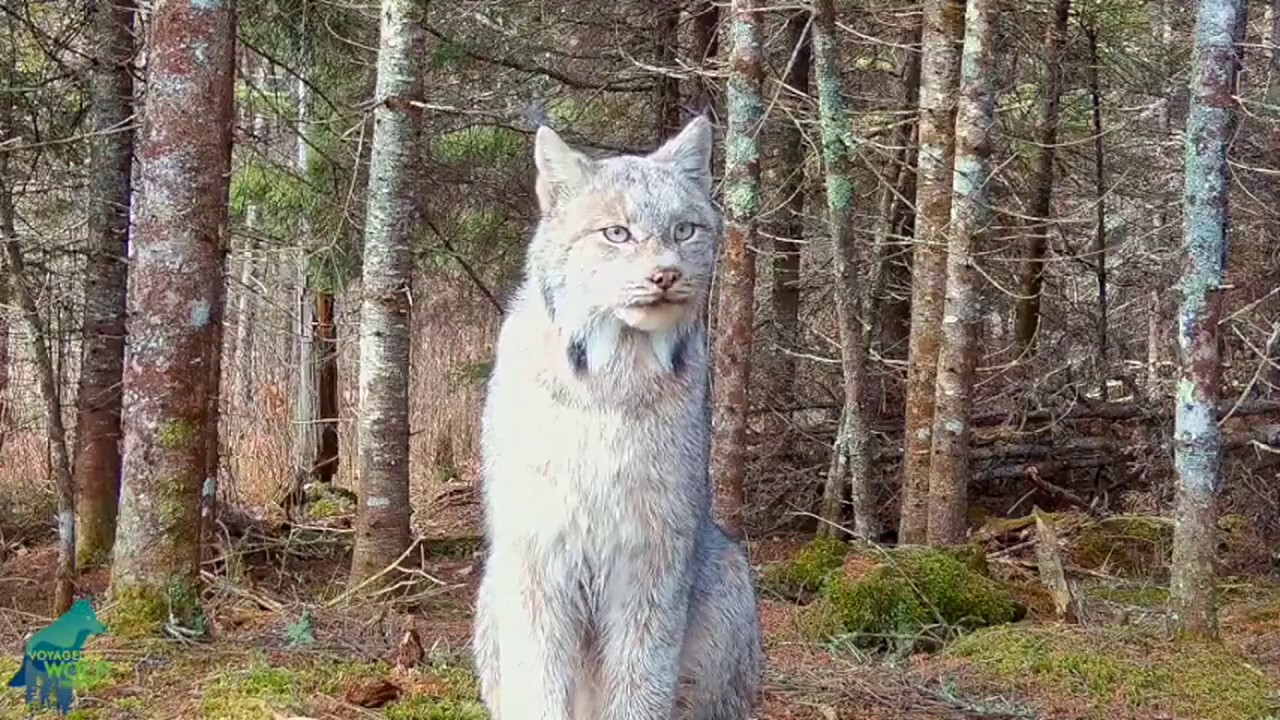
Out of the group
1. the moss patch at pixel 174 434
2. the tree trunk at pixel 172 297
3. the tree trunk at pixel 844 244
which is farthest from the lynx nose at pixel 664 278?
the tree trunk at pixel 844 244

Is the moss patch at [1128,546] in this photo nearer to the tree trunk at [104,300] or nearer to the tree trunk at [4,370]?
the tree trunk at [104,300]

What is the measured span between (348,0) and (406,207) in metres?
2.64

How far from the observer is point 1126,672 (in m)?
6.13

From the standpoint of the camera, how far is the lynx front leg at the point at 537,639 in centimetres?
397

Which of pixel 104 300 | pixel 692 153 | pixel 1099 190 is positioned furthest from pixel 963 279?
pixel 104 300

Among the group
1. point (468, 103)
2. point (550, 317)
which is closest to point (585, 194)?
point (550, 317)

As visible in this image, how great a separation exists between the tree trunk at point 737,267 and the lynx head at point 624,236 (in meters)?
3.69

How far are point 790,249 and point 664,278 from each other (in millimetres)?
9691

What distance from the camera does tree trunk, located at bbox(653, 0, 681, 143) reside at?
39.7ft

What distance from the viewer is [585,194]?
4.02m

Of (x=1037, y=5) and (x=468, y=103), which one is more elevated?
(x=1037, y=5)

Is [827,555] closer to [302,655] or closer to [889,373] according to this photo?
[889,373]

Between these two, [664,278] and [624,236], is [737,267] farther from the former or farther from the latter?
[664,278]

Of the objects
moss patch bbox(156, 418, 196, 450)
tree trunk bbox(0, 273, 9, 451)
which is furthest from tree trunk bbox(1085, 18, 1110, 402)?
tree trunk bbox(0, 273, 9, 451)
